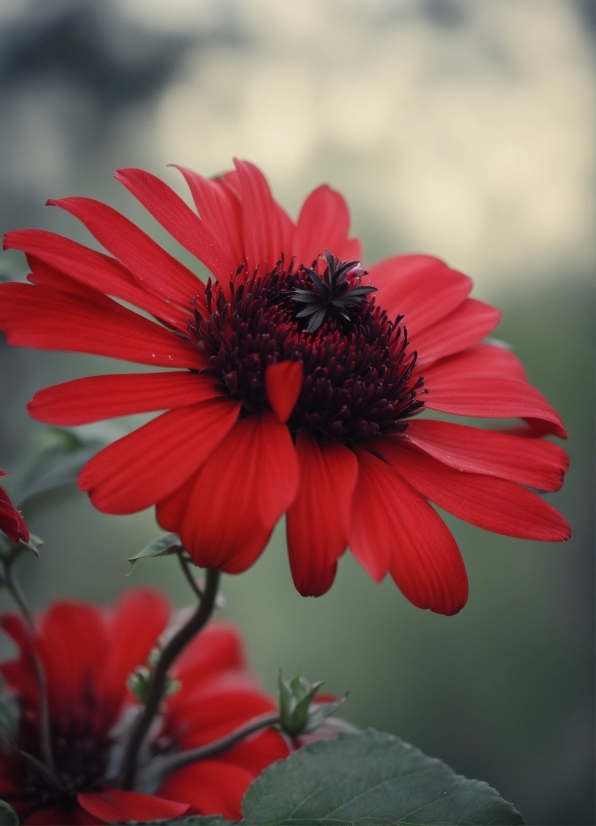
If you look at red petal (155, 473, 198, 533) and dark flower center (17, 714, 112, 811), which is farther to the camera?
dark flower center (17, 714, 112, 811)

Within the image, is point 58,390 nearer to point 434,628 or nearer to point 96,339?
point 96,339

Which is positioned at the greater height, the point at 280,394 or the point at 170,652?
the point at 280,394

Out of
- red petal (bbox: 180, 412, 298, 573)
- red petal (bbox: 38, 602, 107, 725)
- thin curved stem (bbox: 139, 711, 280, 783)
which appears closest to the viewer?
red petal (bbox: 180, 412, 298, 573)

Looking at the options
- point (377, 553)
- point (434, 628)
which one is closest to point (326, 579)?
point (377, 553)

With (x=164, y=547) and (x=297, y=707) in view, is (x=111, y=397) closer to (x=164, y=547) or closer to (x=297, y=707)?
(x=164, y=547)

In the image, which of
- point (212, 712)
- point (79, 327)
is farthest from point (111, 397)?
point (212, 712)

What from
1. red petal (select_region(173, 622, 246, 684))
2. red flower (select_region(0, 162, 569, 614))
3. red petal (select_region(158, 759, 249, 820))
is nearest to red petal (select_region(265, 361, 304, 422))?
red flower (select_region(0, 162, 569, 614))

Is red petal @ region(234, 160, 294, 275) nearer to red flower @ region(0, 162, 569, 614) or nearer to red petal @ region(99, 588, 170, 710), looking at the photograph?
red flower @ region(0, 162, 569, 614)
